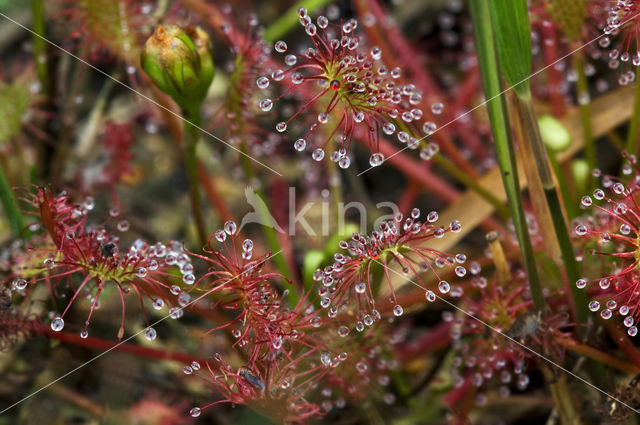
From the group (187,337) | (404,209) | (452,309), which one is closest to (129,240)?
(187,337)

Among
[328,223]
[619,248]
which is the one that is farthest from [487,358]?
[328,223]

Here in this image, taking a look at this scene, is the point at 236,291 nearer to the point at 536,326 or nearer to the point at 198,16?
the point at 536,326

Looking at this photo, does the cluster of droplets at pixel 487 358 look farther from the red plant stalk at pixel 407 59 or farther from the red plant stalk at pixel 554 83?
the red plant stalk at pixel 554 83

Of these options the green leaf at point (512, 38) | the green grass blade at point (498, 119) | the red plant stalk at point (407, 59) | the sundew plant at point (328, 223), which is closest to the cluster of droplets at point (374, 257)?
the sundew plant at point (328, 223)

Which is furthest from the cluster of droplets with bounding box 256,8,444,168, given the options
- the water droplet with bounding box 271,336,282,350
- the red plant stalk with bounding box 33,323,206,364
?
the red plant stalk with bounding box 33,323,206,364

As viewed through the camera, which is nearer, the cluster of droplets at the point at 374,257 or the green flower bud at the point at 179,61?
the cluster of droplets at the point at 374,257

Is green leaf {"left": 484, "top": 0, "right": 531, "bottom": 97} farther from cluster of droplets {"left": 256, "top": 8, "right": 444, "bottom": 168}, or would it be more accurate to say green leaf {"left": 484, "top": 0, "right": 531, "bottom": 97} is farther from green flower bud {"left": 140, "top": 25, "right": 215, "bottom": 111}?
green flower bud {"left": 140, "top": 25, "right": 215, "bottom": 111}

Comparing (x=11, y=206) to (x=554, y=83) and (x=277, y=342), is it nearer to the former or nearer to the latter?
(x=277, y=342)

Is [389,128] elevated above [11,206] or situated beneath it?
elevated above
